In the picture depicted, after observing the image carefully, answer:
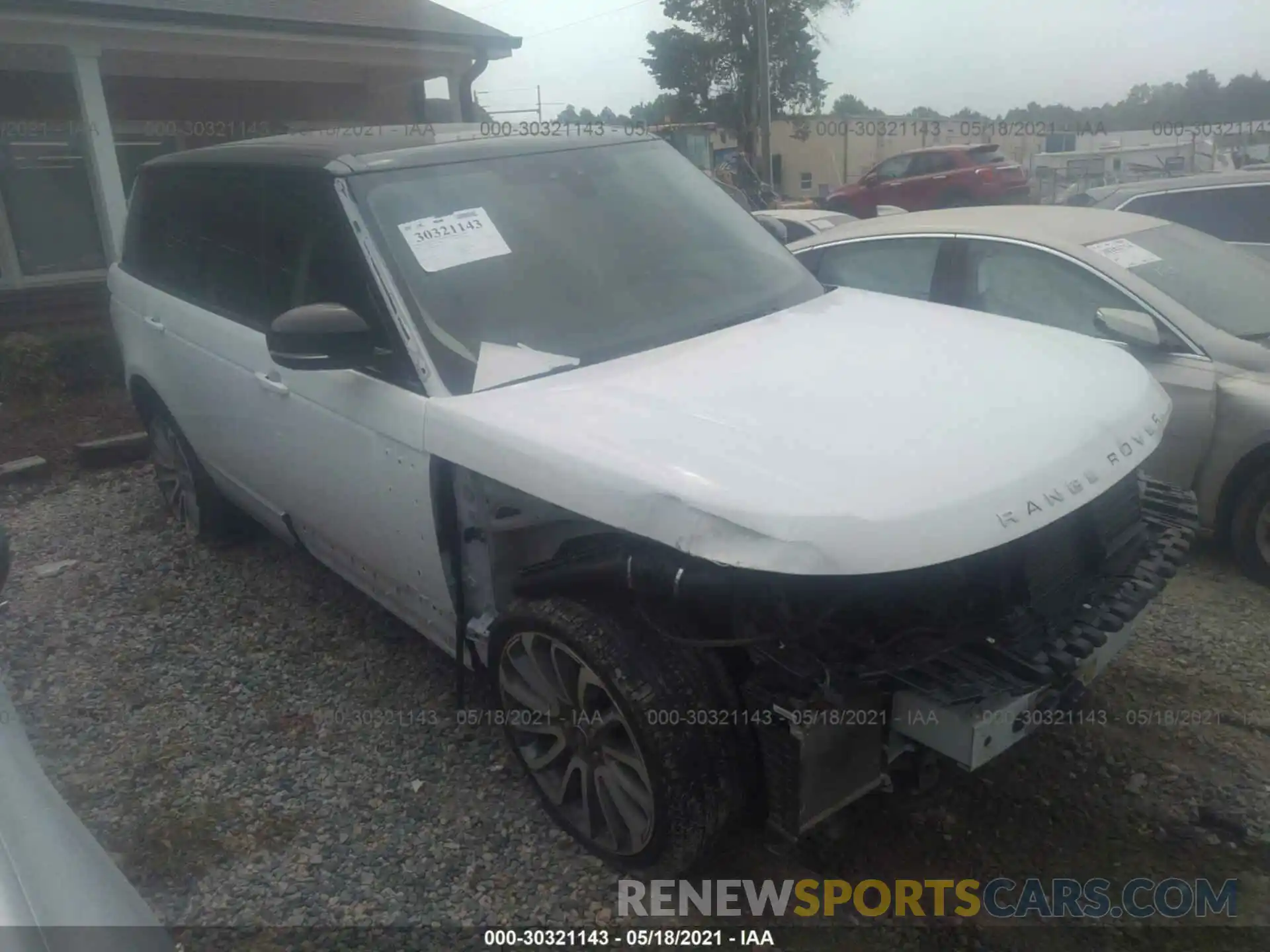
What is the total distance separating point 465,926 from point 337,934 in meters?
0.34

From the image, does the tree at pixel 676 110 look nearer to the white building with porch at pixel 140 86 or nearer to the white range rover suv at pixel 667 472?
the white building with porch at pixel 140 86

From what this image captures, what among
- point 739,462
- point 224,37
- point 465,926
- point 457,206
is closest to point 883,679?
point 739,462

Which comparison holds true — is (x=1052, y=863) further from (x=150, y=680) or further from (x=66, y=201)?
(x=66, y=201)

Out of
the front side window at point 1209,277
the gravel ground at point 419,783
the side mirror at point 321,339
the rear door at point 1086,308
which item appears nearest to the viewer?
the gravel ground at point 419,783

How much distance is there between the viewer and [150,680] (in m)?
3.85

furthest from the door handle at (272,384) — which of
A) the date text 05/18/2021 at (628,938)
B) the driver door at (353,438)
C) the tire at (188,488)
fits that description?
the date text 05/18/2021 at (628,938)

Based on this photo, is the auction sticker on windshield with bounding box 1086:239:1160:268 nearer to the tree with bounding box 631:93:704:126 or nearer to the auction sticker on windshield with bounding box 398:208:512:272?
the auction sticker on windshield with bounding box 398:208:512:272

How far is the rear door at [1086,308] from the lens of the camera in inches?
159

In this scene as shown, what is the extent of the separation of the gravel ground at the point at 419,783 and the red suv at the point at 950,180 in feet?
55.2

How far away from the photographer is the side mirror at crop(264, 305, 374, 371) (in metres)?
2.79

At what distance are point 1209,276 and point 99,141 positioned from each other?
9165mm

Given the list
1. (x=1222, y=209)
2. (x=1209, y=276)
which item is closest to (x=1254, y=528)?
(x=1209, y=276)

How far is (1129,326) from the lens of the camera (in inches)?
160

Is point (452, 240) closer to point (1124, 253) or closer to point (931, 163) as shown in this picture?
point (1124, 253)
